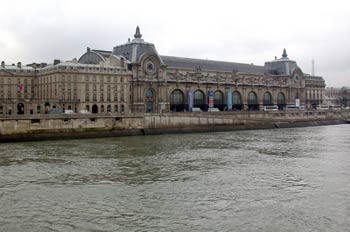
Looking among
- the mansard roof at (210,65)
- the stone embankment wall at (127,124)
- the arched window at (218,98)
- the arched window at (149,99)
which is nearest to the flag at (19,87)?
the arched window at (149,99)

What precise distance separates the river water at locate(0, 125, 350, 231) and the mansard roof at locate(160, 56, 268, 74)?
6233 centimetres

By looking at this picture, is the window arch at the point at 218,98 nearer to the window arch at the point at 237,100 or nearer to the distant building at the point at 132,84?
the distant building at the point at 132,84

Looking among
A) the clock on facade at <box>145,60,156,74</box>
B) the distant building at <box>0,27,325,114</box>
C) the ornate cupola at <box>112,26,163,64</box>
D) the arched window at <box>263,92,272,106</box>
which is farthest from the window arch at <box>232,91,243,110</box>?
the clock on facade at <box>145,60,156,74</box>

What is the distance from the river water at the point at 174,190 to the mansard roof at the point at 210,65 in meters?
62.3

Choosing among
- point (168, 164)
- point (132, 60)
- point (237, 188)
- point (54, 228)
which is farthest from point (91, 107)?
point (54, 228)

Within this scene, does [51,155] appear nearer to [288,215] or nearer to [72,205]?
[72,205]

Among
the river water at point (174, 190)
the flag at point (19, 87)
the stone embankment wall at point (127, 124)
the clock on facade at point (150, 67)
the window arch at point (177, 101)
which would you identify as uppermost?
the clock on facade at point (150, 67)

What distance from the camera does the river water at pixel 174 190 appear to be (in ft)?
62.8

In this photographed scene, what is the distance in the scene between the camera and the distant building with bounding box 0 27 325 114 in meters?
81.9

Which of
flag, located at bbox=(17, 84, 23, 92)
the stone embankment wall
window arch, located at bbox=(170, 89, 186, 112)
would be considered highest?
flag, located at bbox=(17, 84, 23, 92)

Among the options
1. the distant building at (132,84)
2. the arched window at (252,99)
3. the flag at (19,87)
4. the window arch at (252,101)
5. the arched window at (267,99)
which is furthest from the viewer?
the arched window at (267,99)

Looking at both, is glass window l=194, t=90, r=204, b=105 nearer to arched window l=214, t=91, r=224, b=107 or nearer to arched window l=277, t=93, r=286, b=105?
arched window l=214, t=91, r=224, b=107

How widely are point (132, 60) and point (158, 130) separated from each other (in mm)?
28773

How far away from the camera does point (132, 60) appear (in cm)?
9144
